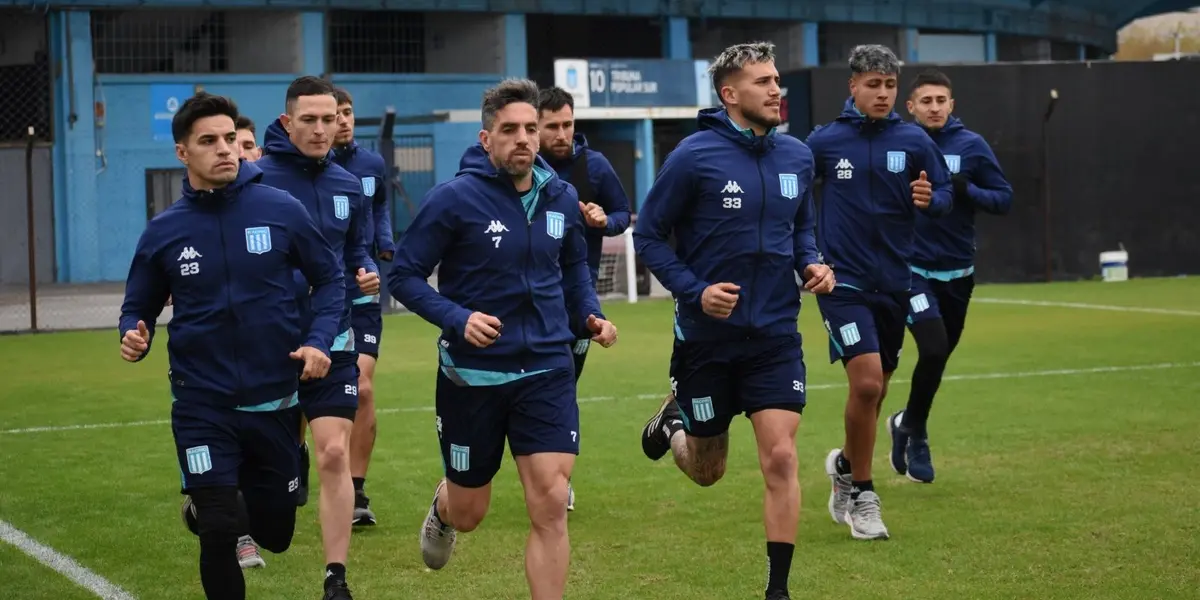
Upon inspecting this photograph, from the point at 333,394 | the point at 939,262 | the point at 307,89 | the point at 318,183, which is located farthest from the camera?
the point at 939,262

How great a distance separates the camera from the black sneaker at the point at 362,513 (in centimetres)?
956

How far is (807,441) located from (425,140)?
1157 inches

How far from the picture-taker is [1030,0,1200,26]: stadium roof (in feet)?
212

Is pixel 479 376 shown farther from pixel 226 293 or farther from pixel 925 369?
pixel 925 369

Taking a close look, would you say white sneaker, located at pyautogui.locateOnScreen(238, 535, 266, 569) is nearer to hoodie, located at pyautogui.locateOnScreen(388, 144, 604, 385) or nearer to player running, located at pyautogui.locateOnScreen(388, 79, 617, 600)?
player running, located at pyautogui.locateOnScreen(388, 79, 617, 600)

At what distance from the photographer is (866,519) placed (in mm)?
8867

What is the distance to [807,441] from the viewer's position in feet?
40.8

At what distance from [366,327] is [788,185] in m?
2.91

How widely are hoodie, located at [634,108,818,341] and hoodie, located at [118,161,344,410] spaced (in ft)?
5.91

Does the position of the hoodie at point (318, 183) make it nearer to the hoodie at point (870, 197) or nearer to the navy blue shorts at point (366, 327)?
the navy blue shorts at point (366, 327)

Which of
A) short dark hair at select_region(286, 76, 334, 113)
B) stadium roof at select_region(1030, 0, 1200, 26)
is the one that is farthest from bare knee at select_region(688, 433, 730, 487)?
stadium roof at select_region(1030, 0, 1200, 26)

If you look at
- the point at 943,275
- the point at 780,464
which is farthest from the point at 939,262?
the point at 780,464

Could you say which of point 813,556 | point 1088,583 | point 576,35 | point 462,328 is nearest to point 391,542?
point 813,556

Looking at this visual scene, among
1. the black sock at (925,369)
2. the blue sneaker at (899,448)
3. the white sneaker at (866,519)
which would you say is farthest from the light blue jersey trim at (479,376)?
the blue sneaker at (899,448)
